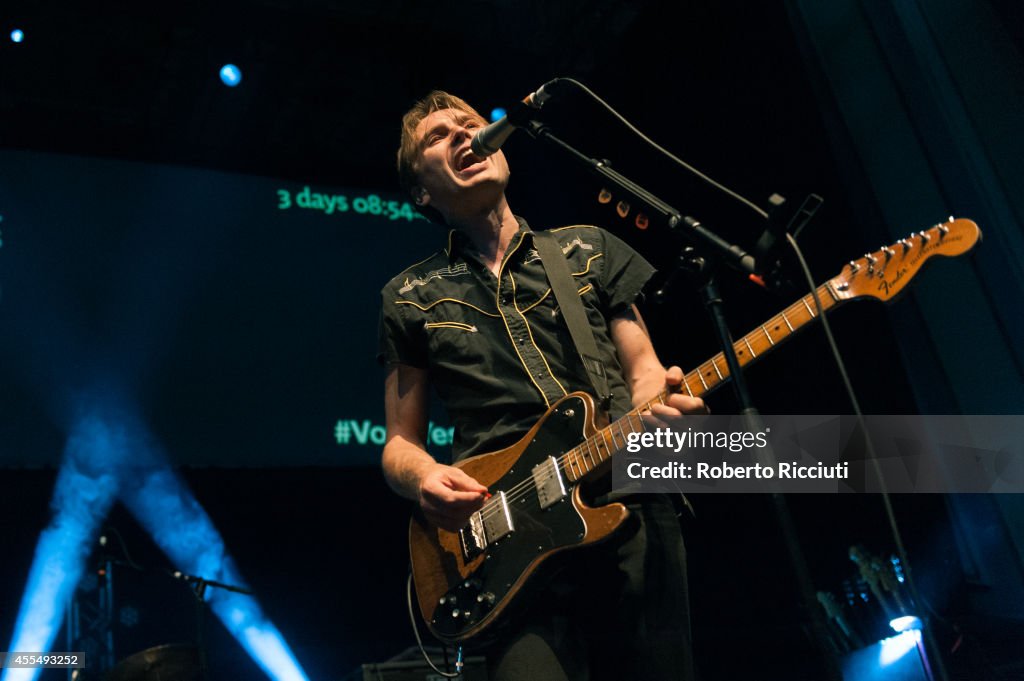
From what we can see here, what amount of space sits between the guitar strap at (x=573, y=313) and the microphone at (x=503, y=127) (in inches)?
15.9

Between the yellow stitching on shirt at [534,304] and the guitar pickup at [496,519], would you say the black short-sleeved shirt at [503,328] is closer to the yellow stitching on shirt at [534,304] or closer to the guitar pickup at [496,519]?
the yellow stitching on shirt at [534,304]

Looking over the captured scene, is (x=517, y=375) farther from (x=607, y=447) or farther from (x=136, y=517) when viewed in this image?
(x=136, y=517)

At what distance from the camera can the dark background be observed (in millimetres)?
5230

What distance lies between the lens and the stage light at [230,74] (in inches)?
237

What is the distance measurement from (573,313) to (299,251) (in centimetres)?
401

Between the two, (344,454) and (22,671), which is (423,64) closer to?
(344,454)

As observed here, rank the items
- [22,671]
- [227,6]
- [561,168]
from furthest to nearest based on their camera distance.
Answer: [561,168]
[227,6]
[22,671]

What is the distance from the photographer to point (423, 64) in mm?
6043

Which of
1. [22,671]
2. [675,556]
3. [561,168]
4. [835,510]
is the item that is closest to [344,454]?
[22,671]

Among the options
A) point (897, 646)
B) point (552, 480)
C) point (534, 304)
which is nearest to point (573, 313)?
point (534, 304)

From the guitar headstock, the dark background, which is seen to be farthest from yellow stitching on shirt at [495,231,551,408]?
the dark background

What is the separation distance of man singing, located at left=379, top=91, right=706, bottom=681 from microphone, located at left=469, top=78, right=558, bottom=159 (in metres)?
0.20

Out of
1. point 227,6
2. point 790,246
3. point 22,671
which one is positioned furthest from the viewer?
point 227,6

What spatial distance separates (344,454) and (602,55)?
3.28 m
